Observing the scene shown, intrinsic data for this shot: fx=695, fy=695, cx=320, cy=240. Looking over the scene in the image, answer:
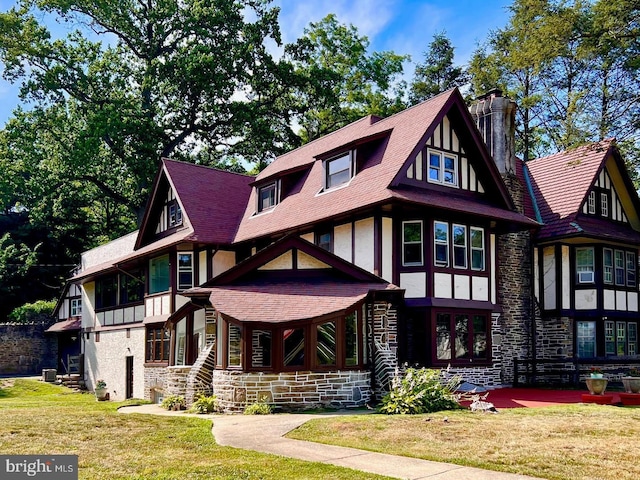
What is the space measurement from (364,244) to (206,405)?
257 inches

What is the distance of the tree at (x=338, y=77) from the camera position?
140 ft

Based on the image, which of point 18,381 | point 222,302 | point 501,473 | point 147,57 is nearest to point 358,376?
point 222,302

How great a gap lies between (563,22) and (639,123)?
3343mm

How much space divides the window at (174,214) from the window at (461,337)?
38.1ft

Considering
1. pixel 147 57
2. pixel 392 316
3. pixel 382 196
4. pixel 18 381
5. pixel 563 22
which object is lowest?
pixel 18 381

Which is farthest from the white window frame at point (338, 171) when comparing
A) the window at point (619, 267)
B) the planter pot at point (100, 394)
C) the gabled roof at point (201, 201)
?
the planter pot at point (100, 394)

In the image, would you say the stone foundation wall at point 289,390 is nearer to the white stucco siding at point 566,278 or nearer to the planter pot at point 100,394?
the white stucco siding at point 566,278

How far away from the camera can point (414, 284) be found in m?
20.3

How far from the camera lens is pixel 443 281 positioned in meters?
20.6

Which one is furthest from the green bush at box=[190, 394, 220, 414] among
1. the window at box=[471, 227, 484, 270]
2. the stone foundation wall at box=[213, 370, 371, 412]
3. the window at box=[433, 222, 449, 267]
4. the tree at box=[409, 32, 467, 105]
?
the tree at box=[409, 32, 467, 105]

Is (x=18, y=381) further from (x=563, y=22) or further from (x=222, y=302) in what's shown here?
(x=563, y=22)

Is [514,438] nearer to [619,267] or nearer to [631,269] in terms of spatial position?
[619,267]

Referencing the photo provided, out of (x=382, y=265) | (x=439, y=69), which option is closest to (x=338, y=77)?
(x=439, y=69)

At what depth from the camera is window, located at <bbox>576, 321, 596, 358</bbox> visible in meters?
24.4
